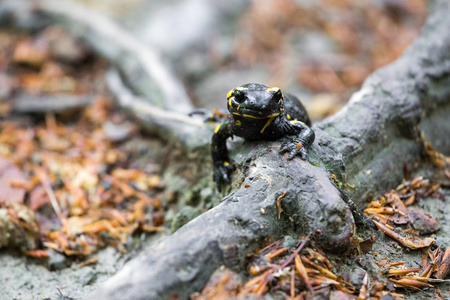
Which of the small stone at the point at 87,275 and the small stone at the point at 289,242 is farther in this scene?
the small stone at the point at 87,275

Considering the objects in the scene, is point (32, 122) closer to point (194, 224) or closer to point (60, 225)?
point (60, 225)

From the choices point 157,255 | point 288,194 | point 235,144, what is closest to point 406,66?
point 235,144

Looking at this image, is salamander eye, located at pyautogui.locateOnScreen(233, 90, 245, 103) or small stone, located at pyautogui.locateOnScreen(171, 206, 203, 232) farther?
small stone, located at pyautogui.locateOnScreen(171, 206, 203, 232)

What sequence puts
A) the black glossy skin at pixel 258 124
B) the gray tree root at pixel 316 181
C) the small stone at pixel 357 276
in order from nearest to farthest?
1. the gray tree root at pixel 316 181
2. the small stone at pixel 357 276
3. the black glossy skin at pixel 258 124

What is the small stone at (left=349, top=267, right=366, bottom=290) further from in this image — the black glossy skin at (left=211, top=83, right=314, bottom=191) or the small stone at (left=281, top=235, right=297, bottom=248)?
the black glossy skin at (left=211, top=83, right=314, bottom=191)

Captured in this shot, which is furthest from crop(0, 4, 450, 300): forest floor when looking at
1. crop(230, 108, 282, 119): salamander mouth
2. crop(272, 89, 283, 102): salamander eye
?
crop(272, 89, 283, 102): salamander eye

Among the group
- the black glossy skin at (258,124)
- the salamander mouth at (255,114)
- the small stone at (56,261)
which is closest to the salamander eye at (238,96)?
the black glossy skin at (258,124)

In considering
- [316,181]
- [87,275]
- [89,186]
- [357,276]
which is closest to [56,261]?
[87,275]

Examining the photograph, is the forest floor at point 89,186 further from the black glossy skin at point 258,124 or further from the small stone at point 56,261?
the black glossy skin at point 258,124
